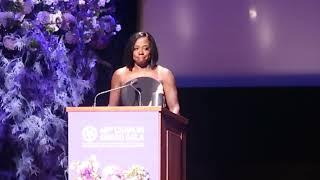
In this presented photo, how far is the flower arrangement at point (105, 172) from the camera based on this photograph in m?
2.62

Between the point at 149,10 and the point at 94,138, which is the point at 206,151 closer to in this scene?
the point at 149,10

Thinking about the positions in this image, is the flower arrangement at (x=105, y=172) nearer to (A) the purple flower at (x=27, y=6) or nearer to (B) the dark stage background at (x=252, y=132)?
(A) the purple flower at (x=27, y=6)

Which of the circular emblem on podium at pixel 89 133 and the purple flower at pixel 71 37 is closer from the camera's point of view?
the circular emblem on podium at pixel 89 133

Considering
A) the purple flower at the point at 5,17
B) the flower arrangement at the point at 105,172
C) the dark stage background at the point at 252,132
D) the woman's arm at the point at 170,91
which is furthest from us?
the dark stage background at the point at 252,132

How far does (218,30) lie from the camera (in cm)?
512

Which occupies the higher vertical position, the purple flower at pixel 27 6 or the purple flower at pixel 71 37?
the purple flower at pixel 27 6

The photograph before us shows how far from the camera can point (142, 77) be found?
135 inches

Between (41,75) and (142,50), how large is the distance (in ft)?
2.86

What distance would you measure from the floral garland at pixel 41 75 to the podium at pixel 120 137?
130cm

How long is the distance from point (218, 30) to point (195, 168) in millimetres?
1084

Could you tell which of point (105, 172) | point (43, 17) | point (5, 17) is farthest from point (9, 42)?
point (105, 172)

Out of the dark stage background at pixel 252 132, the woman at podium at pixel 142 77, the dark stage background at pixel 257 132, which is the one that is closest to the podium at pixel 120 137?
the woman at podium at pixel 142 77

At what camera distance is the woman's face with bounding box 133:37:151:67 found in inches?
135

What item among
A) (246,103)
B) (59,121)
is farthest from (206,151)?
(59,121)
